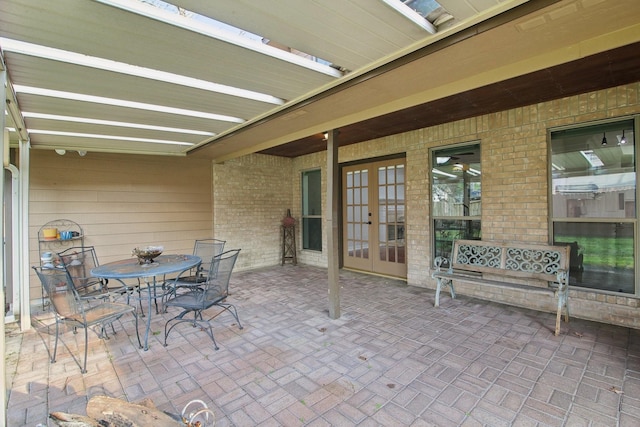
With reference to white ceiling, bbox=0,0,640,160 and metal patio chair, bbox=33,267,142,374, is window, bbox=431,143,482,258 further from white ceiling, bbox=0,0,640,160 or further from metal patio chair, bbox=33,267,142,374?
metal patio chair, bbox=33,267,142,374

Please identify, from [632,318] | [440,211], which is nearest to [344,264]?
[440,211]

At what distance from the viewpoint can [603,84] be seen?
3322mm

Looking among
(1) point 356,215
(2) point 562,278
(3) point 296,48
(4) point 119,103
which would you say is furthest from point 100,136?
(2) point 562,278

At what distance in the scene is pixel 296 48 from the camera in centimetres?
207

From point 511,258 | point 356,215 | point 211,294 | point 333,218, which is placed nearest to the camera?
point 211,294

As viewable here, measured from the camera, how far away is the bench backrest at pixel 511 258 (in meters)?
3.62

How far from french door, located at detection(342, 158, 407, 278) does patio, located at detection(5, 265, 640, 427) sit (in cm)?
195

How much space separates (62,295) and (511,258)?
16.7 feet

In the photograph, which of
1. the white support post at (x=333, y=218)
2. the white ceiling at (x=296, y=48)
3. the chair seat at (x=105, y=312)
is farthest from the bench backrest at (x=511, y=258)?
the chair seat at (x=105, y=312)

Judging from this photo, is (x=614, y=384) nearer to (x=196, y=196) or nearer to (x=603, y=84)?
(x=603, y=84)

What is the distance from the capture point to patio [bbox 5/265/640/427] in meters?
2.04

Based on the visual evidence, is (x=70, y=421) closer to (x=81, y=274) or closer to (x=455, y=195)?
(x=81, y=274)

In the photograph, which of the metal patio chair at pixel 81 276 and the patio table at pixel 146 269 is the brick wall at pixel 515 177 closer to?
the patio table at pixel 146 269

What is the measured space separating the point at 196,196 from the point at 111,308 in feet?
10.9
